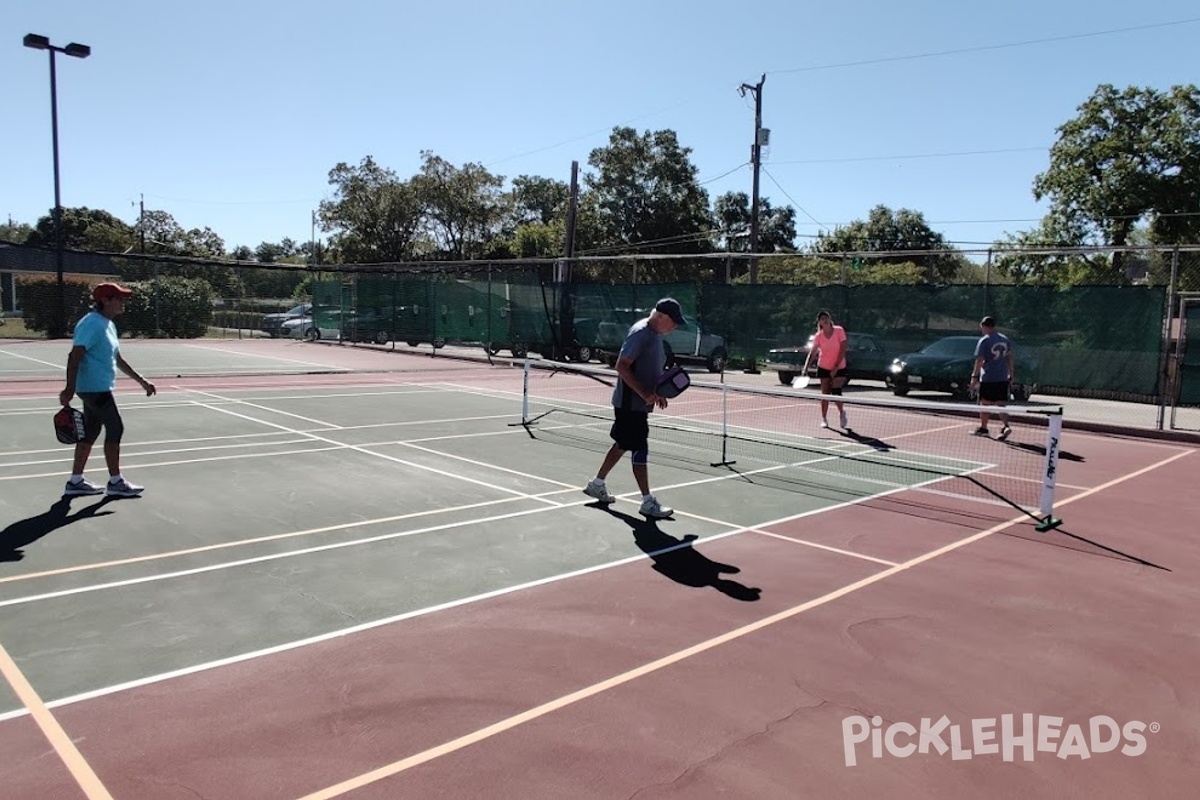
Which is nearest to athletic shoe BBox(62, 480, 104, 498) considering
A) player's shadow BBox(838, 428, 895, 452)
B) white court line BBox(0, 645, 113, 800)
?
white court line BBox(0, 645, 113, 800)

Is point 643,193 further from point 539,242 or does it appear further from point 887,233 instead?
point 887,233

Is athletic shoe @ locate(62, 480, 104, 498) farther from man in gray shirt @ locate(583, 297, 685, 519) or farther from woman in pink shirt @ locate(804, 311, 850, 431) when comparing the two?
woman in pink shirt @ locate(804, 311, 850, 431)

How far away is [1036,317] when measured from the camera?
18.0 meters

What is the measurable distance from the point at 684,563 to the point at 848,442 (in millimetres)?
6949

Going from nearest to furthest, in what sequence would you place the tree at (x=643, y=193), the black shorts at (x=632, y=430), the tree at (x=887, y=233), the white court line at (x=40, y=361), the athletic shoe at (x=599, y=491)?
the black shorts at (x=632, y=430)
the athletic shoe at (x=599, y=491)
the white court line at (x=40, y=361)
the tree at (x=643, y=193)
the tree at (x=887, y=233)

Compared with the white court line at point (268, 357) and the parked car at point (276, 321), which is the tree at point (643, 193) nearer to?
the parked car at point (276, 321)

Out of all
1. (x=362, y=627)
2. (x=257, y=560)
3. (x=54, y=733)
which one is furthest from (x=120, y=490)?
(x=54, y=733)

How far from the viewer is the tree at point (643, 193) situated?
54.6 metres

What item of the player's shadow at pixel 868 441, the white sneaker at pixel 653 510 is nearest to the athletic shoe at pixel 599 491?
→ the white sneaker at pixel 653 510

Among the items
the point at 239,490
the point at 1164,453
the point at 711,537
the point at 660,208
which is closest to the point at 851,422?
the point at 1164,453

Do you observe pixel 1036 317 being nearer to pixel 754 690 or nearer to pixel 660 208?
pixel 754 690

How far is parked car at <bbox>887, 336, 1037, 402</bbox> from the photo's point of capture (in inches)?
721

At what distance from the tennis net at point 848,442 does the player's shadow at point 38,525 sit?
477 centimetres

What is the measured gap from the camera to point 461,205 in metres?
57.7
